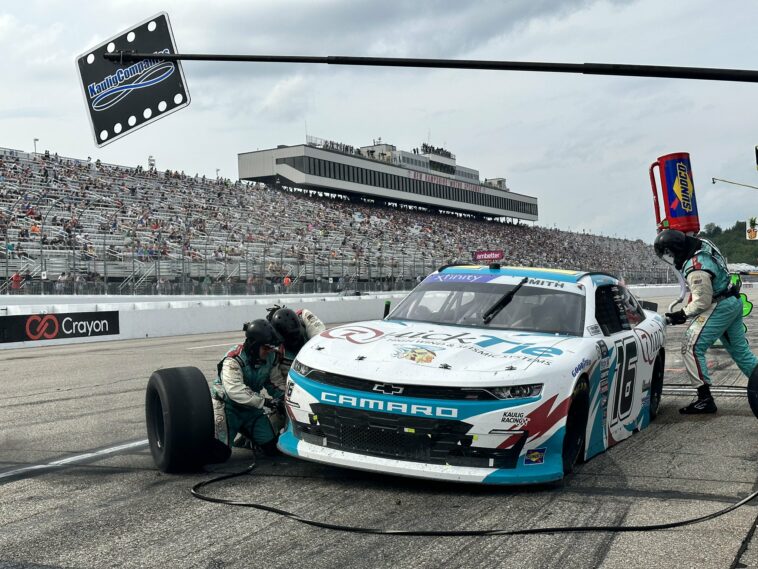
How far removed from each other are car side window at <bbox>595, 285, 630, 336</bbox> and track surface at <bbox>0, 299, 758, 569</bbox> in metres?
0.90

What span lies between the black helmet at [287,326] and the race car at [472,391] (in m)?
0.35

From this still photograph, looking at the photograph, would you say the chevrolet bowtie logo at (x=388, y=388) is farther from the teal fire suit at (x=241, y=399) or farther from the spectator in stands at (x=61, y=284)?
the spectator in stands at (x=61, y=284)

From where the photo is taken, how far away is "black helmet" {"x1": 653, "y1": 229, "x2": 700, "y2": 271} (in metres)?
7.89

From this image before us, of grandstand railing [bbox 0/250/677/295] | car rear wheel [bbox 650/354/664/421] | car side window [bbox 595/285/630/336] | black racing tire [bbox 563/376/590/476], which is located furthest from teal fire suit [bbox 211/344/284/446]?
grandstand railing [bbox 0/250/677/295]

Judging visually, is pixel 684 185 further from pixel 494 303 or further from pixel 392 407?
pixel 392 407

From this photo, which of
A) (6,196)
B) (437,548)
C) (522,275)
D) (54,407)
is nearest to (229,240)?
(6,196)

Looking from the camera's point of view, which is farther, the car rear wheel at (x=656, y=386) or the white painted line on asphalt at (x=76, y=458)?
the car rear wheel at (x=656, y=386)

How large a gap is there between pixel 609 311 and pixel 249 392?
9.43 ft

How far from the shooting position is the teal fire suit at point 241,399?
5.74m

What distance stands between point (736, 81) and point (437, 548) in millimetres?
4181

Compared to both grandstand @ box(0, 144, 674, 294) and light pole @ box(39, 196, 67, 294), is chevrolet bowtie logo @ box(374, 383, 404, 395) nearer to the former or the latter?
grandstand @ box(0, 144, 674, 294)

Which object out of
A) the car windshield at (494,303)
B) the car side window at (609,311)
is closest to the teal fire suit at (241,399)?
the car windshield at (494,303)

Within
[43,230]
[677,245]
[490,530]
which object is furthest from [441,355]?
[43,230]

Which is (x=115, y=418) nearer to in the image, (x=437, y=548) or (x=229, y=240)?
(x=437, y=548)
